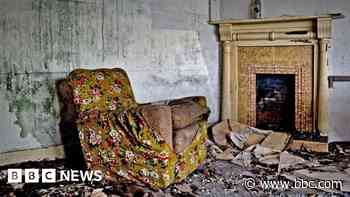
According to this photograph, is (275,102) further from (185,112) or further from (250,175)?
(185,112)

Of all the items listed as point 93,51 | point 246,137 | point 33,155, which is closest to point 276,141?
point 246,137

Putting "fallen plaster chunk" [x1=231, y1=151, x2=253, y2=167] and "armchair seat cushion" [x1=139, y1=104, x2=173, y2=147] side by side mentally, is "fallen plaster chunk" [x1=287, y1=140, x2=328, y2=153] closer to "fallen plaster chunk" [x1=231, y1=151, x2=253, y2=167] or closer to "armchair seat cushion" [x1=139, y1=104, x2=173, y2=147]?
"fallen plaster chunk" [x1=231, y1=151, x2=253, y2=167]

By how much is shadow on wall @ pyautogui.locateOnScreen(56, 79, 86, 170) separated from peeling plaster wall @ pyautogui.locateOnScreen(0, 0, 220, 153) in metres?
0.06

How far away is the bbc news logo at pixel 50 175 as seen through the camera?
3.35 metres

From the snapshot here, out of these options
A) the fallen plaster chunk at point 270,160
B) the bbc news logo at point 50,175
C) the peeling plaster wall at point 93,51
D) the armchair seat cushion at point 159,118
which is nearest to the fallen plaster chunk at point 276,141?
the fallen plaster chunk at point 270,160

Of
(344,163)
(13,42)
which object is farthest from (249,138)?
(13,42)

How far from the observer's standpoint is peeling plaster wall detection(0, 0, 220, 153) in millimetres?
3801

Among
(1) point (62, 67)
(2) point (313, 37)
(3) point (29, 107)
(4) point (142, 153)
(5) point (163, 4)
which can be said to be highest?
(5) point (163, 4)

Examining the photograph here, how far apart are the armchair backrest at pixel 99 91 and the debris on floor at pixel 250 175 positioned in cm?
63

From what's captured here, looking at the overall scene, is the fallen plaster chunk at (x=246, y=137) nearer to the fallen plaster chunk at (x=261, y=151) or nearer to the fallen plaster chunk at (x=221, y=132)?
the fallen plaster chunk at (x=221, y=132)

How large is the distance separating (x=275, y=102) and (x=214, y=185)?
2.01 meters

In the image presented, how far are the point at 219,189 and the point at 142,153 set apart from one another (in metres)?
0.66

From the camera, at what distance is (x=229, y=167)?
12.4 feet

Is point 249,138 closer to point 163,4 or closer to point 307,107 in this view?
point 307,107
